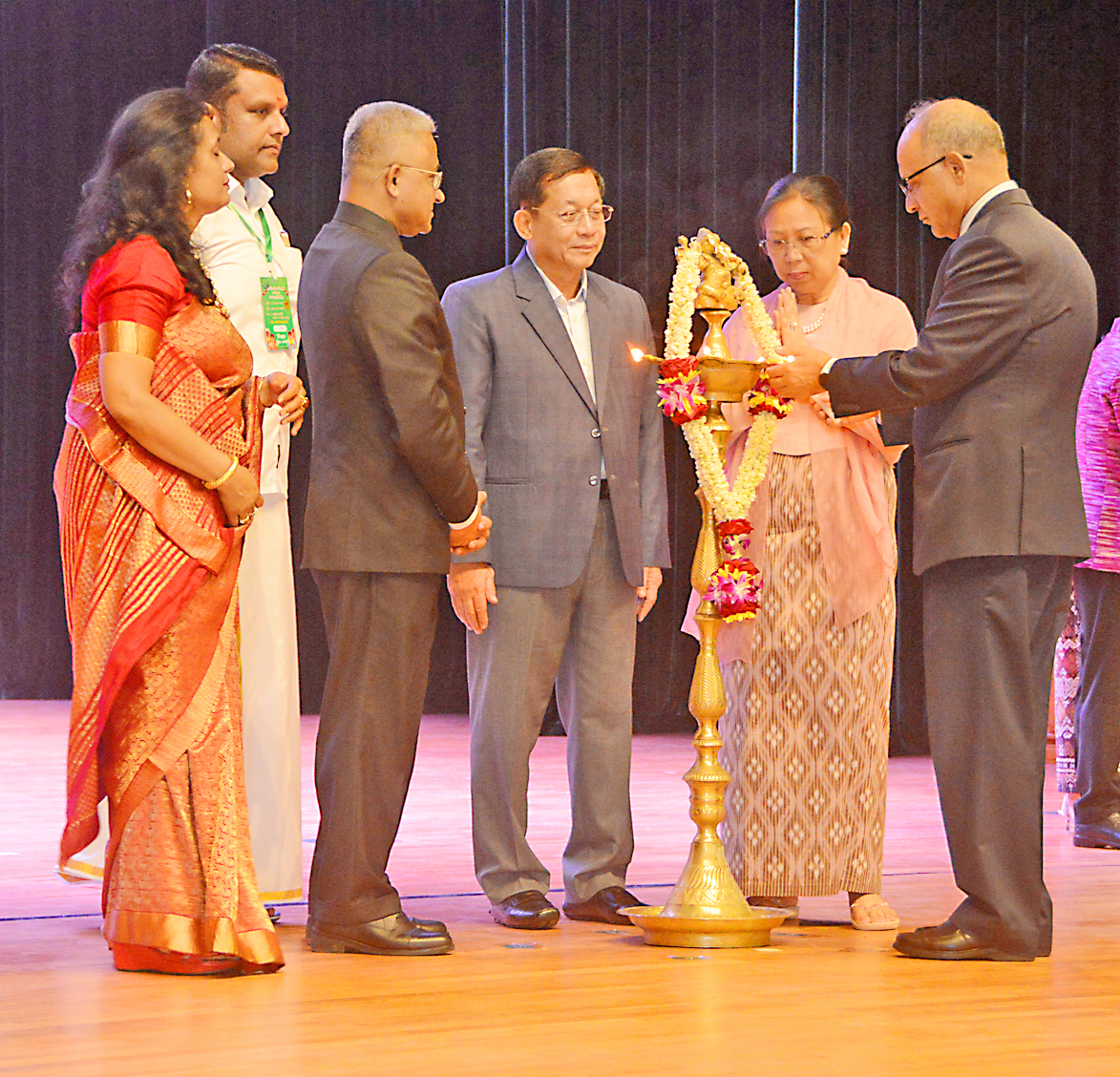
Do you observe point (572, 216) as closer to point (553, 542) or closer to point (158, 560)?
point (553, 542)

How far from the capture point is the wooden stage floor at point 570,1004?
94.8 inches

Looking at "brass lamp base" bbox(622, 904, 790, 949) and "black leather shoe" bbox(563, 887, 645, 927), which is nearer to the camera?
"brass lamp base" bbox(622, 904, 790, 949)

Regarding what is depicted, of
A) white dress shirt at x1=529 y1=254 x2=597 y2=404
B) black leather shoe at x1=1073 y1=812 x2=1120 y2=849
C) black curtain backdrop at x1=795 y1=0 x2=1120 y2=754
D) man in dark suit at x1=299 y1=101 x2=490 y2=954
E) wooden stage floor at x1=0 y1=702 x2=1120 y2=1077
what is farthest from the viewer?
black curtain backdrop at x1=795 y1=0 x2=1120 y2=754

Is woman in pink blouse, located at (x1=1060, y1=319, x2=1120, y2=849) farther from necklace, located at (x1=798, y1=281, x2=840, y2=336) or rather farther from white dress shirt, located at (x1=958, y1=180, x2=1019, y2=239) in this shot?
white dress shirt, located at (x1=958, y1=180, x2=1019, y2=239)

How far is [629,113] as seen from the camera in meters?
8.33

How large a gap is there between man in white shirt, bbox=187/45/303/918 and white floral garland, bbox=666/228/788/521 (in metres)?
0.81

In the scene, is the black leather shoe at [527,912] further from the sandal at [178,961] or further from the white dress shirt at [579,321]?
the white dress shirt at [579,321]

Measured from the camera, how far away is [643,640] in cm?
858

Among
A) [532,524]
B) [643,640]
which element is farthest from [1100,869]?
[643,640]

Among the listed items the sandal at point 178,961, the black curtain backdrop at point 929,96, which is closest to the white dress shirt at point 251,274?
the sandal at point 178,961

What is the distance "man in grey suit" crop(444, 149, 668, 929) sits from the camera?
3.59 meters

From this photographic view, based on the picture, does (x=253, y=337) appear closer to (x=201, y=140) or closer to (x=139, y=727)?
(x=201, y=140)

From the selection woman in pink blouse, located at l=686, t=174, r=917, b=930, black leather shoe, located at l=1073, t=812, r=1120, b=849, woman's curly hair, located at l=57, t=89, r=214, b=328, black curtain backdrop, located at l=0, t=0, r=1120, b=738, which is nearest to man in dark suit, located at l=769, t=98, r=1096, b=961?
woman in pink blouse, located at l=686, t=174, r=917, b=930

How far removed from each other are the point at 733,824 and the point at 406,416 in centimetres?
119
